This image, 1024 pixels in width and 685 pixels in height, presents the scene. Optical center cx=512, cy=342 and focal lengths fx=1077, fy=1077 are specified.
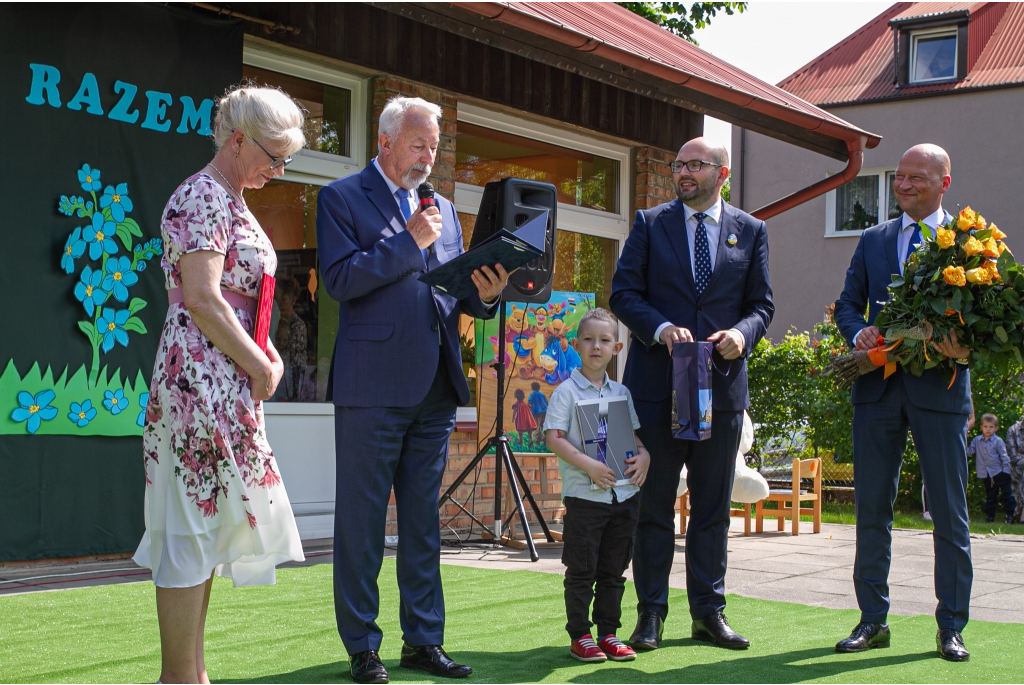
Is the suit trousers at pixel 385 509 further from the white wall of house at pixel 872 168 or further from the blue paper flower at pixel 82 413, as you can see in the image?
the white wall of house at pixel 872 168

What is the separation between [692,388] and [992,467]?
11300 millimetres

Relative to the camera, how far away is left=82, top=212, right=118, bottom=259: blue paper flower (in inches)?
235

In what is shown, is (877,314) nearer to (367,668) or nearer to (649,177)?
(367,668)

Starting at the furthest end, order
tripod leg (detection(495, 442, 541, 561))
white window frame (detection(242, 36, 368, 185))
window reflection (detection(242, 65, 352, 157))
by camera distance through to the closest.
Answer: window reflection (detection(242, 65, 352, 157)), white window frame (detection(242, 36, 368, 185)), tripod leg (detection(495, 442, 541, 561))

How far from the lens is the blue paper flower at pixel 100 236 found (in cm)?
596

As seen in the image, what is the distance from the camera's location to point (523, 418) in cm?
895

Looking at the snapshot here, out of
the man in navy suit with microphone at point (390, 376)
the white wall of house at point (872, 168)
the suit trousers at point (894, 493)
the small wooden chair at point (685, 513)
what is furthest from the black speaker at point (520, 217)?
the white wall of house at point (872, 168)

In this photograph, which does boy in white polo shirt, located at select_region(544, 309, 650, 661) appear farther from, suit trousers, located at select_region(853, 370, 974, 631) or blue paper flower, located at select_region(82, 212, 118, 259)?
blue paper flower, located at select_region(82, 212, 118, 259)

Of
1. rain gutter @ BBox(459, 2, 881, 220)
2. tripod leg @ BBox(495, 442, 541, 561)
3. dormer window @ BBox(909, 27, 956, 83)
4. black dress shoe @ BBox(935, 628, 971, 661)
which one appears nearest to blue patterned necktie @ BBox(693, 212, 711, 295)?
black dress shoe @ BBox(935, 628, 971, 661)

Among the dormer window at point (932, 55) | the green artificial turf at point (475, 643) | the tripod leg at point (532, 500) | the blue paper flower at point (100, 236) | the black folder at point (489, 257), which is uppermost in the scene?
the dormer window at point (932, 55)

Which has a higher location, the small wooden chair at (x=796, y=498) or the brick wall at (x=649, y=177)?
the brick wall at (x=649, y=177)

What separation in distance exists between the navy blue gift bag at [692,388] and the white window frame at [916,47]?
2138cm

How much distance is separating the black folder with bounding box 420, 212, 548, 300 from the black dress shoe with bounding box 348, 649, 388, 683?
1.26 m

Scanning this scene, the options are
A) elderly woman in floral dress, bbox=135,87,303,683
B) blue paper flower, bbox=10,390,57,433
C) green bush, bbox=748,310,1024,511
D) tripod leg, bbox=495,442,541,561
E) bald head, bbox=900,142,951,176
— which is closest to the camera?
elderly woman in floral dress, bbox=135,87,303,683
